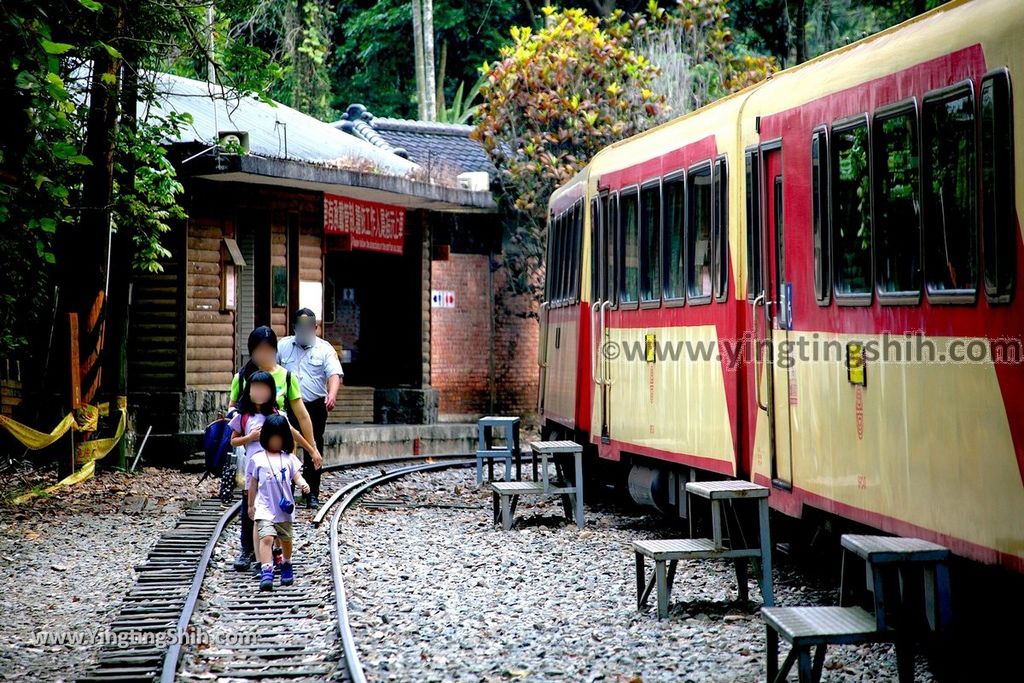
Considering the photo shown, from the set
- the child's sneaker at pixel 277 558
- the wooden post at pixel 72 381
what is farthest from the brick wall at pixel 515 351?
the child's sneaker at pixel 277 558

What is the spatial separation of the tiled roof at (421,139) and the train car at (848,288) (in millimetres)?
15927

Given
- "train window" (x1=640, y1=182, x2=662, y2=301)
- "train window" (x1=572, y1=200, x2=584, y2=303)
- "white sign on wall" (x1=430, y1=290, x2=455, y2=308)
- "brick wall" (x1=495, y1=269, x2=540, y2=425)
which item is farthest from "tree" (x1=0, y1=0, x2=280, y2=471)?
"brick wall" (x1=495, y1=269, x2=540, y2=425)

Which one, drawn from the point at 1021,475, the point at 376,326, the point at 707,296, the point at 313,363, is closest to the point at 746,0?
the point at 376,326

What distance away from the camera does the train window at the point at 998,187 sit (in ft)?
18.2

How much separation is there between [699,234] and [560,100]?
539 inches

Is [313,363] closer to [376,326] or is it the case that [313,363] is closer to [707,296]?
[707,296]

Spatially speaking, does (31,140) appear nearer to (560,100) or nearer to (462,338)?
(560,100)

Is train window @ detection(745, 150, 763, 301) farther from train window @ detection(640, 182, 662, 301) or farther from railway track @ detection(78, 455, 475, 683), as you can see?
railway track @ detection(78, 455, 475, 683)

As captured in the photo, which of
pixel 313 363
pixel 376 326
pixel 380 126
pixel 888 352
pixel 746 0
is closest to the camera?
pixel 888 352

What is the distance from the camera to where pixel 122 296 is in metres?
16.7

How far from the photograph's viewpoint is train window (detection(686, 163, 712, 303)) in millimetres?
9766

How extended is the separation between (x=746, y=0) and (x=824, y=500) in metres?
26.5

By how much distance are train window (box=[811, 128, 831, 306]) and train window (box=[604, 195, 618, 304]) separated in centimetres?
408

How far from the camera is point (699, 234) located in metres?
9.92
